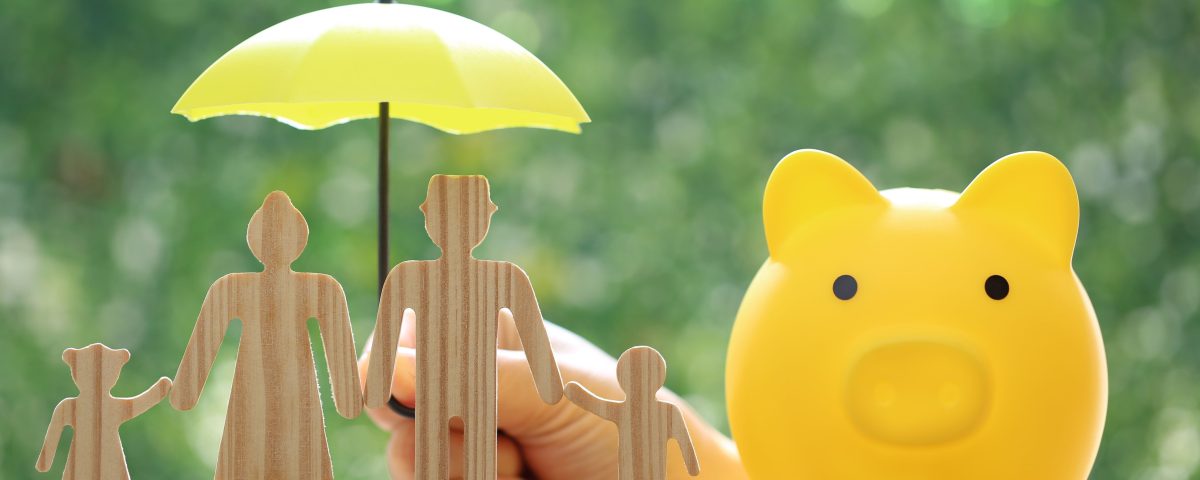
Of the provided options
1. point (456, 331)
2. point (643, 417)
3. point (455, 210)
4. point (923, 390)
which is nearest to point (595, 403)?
point (643, 417)

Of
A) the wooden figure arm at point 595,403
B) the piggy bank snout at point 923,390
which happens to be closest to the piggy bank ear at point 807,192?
the piggy bank snout at point 923,390

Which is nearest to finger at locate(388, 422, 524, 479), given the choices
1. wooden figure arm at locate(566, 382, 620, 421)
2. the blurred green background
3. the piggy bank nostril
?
wooden figure arm at locate(566, 382, 620, 421)

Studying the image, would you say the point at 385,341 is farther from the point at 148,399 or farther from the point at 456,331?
the point at 148,399

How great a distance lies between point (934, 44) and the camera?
3.84m

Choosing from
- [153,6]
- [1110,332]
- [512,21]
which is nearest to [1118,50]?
[1110,332]

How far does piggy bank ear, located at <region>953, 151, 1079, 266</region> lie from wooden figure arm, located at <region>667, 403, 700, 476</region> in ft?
1.71

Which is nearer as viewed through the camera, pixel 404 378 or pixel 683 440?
pixel 683 440

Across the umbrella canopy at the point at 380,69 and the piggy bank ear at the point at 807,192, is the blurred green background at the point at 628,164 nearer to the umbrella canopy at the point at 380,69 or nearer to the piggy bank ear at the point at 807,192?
the piggy bank ear at the point at 807,192

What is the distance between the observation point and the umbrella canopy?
1520 millimetres

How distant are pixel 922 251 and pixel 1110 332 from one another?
246cm

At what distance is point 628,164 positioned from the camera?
391cm

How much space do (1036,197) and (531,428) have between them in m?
0.88

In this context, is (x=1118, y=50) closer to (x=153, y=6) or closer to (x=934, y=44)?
(x=934, y=44)

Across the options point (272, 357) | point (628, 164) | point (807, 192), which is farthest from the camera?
point (628, 164)
